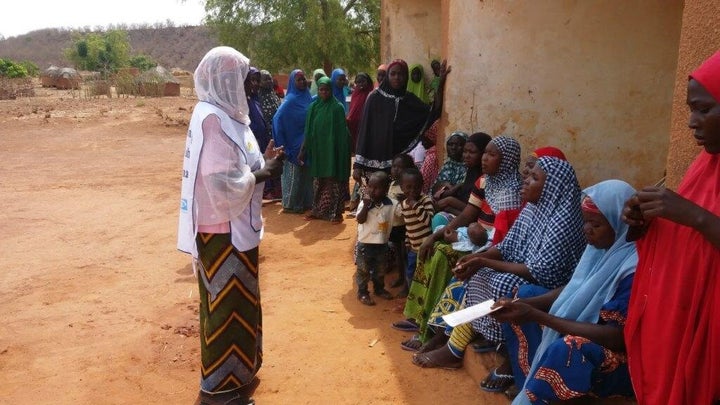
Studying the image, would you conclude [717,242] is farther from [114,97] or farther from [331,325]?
[114,97]

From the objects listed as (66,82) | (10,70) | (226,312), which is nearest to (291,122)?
(226,312)

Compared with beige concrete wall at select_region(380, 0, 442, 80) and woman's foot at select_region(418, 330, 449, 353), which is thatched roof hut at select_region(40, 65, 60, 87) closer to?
beige concrete wall at select_region(380, 0, 442, 80)

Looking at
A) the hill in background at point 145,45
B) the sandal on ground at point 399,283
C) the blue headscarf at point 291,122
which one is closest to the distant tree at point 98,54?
the hill in background at point 145,45

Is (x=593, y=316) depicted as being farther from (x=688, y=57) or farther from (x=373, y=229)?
(x=373, y=229)

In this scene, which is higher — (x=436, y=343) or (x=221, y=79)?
(x=221, y=79)

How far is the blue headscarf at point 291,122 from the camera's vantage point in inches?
314

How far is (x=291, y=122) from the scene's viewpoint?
802 cm

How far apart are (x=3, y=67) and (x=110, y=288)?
3274 centimetres

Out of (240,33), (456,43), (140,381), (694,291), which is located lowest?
(140,381)

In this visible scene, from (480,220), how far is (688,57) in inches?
77.3

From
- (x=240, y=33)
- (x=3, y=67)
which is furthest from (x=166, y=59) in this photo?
(x=240, y=33)

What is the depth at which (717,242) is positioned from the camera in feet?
5.91

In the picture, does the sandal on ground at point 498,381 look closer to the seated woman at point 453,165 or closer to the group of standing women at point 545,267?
the group of standing women at point 545,267

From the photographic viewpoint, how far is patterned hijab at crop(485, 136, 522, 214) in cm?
400
